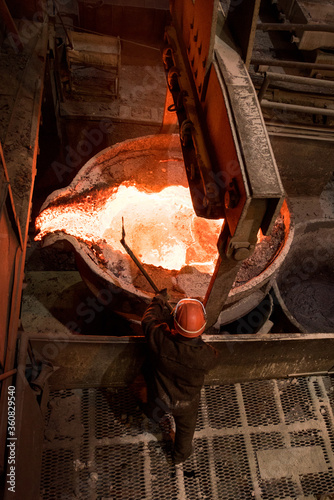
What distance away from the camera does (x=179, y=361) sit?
8.73 feet

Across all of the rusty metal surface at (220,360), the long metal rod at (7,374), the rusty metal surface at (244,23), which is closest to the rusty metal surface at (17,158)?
the long metal rod at (7,374)

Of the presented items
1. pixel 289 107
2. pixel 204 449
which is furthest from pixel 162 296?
pixel 289 107

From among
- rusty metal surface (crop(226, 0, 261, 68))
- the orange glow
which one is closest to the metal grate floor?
the orange glow

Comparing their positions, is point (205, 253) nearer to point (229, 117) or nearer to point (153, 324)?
point (153, 324)

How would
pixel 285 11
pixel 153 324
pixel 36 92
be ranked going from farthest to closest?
1. pixel 285 11
2. pixel 36 92
3. pixel 153 324

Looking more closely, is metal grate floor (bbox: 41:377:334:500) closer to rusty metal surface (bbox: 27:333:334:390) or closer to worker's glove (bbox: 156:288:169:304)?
rusty metal surface (bbox: 27:333:334:390)

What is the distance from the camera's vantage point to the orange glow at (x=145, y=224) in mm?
Result: 3777

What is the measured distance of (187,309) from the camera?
2553 millimetres

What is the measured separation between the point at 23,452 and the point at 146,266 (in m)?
1.94

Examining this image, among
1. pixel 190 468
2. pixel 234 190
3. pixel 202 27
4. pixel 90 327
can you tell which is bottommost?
pixel 190 468

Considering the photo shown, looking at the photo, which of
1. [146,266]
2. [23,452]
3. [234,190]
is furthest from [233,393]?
[234,190]

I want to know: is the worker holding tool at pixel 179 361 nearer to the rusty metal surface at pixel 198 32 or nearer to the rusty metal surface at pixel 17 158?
the rusty metal surface at pixel 17 158

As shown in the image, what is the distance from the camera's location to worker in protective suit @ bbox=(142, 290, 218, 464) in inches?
102

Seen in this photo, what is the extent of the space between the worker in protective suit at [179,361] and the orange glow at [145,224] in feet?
2.85
